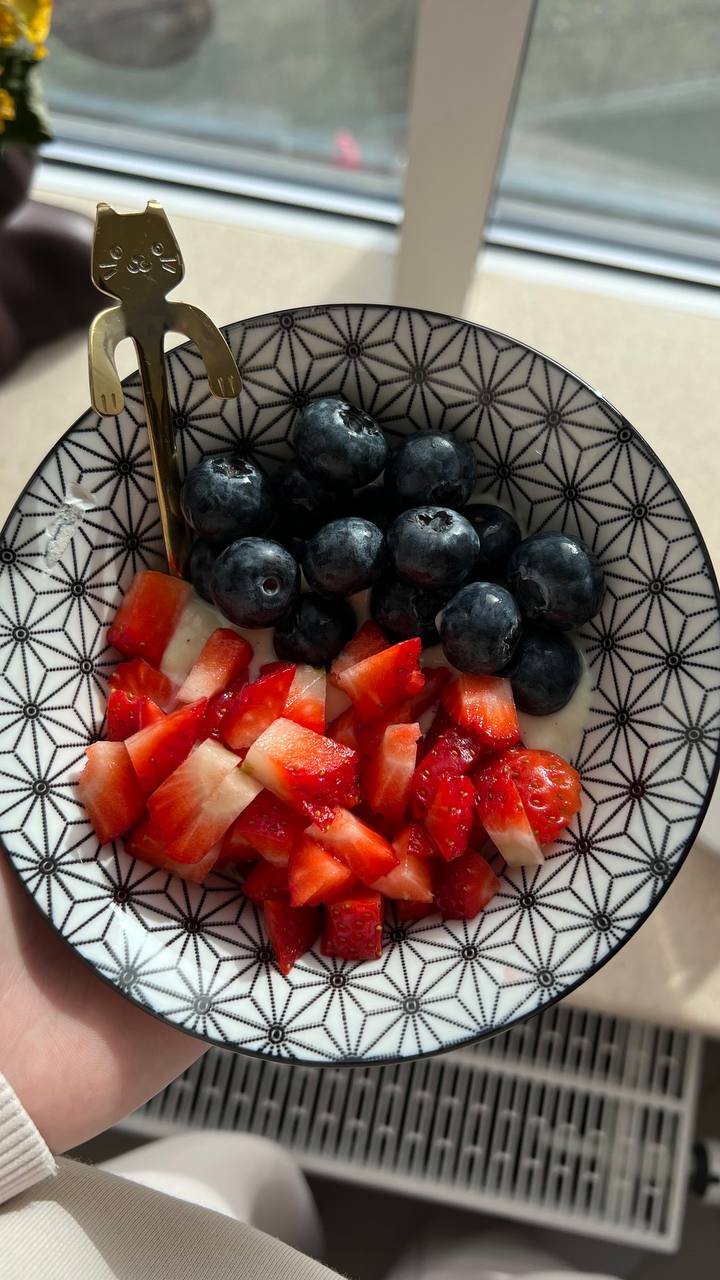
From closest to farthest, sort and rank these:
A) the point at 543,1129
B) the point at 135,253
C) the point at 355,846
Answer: the point at 135,253 → the point at 355,846 → the point at 543,1129

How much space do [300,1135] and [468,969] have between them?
29.3 inches

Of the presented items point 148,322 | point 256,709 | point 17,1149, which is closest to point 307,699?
point 256,709

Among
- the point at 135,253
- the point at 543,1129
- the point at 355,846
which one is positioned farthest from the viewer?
the point at 543,1129

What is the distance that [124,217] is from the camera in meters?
0.73

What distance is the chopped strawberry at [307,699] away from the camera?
2.86 ft

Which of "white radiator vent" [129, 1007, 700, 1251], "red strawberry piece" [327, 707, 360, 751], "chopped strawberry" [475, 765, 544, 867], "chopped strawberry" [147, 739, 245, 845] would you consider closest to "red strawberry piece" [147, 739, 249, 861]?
"chopped strawberry" [147, 739, 245, 845]

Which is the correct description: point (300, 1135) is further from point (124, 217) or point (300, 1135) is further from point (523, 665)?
point (124, 217)

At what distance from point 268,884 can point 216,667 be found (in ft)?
0.62

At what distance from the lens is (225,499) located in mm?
853

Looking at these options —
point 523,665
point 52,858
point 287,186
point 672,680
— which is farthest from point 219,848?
point 287,186

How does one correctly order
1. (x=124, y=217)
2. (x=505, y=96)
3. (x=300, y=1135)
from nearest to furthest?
(x=124, y=217) → (x=505, y=96) → (x=300, y=1135)

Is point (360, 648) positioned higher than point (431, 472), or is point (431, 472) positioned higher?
point (431, 472)

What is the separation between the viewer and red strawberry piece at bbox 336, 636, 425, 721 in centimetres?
85

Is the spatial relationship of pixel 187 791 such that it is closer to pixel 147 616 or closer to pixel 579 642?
pixel 147 616
